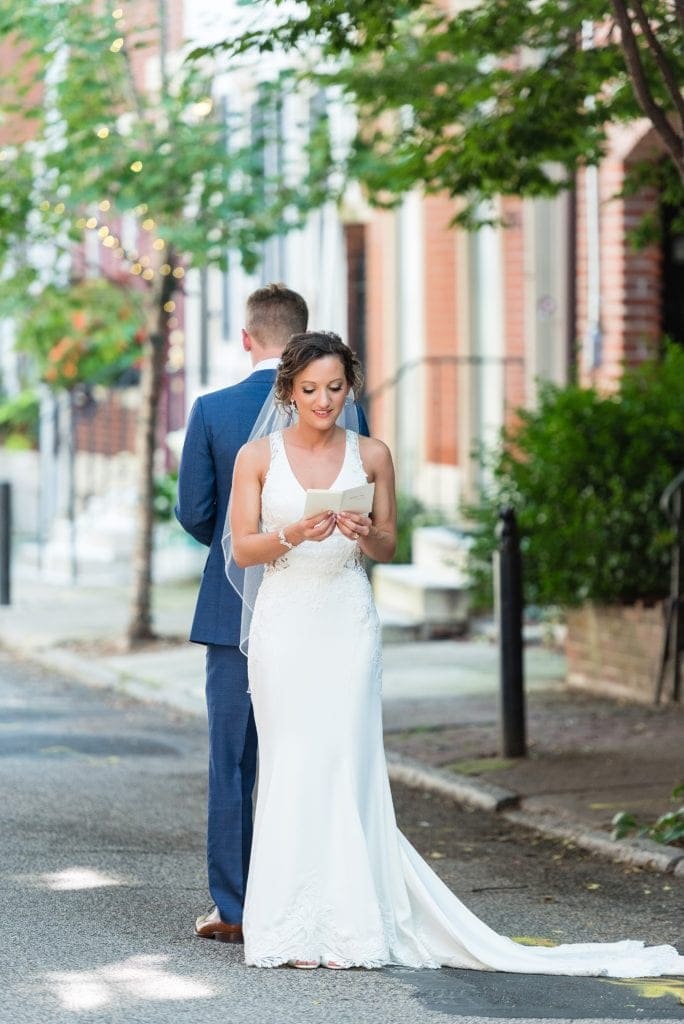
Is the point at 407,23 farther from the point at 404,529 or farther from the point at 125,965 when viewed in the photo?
the point at 125,965

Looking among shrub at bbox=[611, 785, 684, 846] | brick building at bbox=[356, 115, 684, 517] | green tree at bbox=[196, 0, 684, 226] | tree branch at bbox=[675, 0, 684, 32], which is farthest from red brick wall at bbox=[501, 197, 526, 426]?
shrub at bbox=[611, 785, 684, 846]

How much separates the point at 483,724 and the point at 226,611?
4801 mm

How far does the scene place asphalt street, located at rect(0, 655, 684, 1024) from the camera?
5242 millimetres

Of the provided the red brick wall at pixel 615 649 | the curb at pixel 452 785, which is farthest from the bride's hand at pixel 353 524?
the red brick wall at pixel 615 649

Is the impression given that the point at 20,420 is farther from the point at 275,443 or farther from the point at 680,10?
the point at 275,443

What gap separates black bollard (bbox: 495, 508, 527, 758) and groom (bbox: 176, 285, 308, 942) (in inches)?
141

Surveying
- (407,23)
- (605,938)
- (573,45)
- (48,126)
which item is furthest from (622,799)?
(48,126)

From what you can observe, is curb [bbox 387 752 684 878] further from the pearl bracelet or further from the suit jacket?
the pearl bracelet

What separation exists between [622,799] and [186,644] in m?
6.26

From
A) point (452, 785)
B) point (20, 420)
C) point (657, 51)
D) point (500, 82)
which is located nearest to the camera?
point (657, 51)

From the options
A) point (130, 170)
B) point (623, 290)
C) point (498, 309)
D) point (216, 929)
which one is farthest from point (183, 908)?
point (498, 309)

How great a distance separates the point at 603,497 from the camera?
11383 mm

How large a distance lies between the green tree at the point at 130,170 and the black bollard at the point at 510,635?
409cm

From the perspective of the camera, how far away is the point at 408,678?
40.1ft
